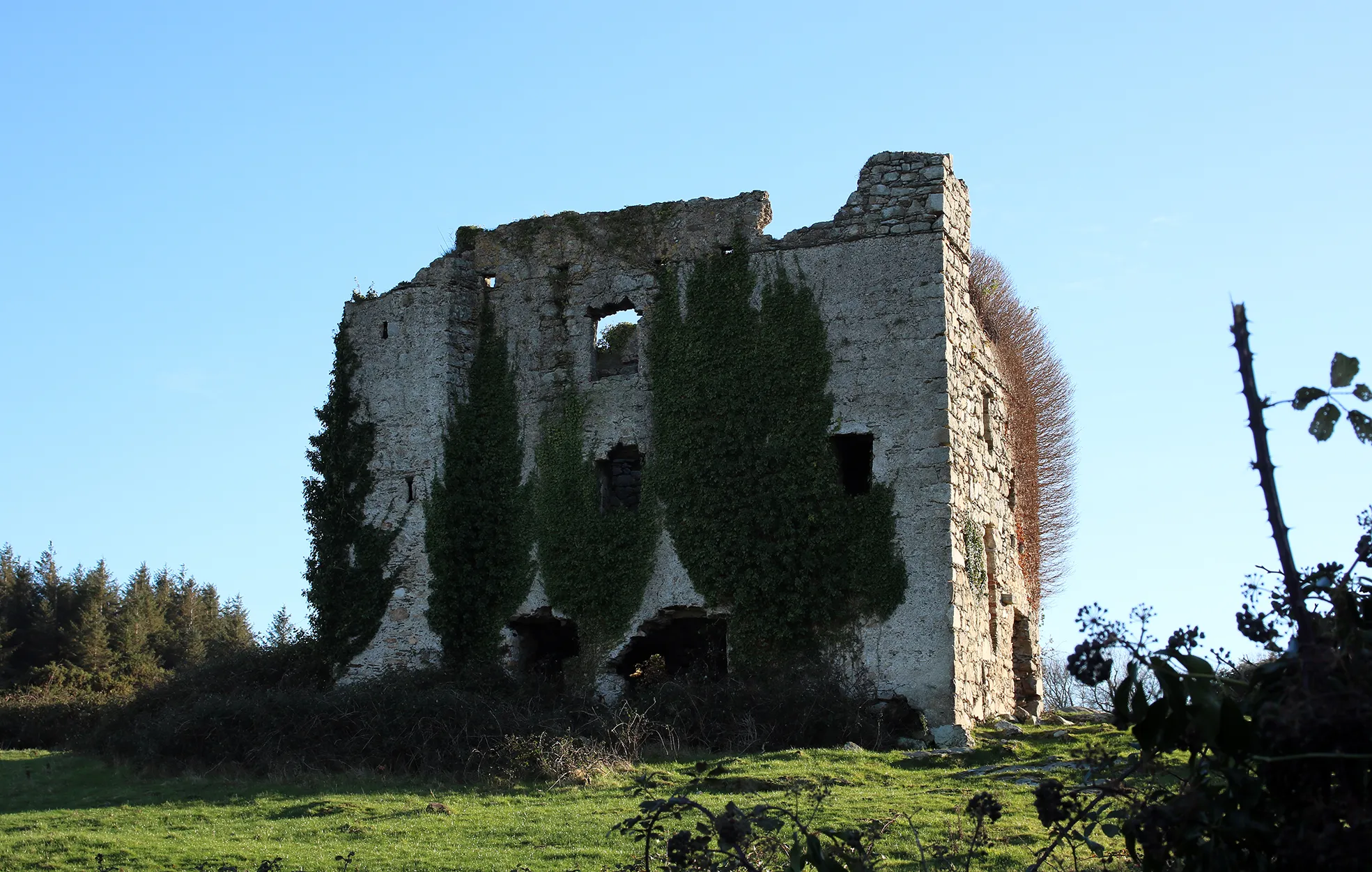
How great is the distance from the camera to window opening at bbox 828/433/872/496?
17.7 m

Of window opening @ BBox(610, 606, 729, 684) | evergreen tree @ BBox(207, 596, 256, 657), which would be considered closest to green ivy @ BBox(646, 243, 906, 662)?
window opening @ BBox(610, 606, 729, 684)

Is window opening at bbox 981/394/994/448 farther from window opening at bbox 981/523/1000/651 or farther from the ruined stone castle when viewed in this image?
window opening at bbox 981/523/1000/651

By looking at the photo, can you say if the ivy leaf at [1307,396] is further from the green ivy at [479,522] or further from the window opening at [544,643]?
the green ivy at [479,522]

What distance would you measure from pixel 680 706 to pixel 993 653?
4.70m

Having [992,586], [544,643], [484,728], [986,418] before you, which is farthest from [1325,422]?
[544,643]

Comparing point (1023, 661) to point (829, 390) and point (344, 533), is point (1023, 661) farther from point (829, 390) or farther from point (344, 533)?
point (344, 533)

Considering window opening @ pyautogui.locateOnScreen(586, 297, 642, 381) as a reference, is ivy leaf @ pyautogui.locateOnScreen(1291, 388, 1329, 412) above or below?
below

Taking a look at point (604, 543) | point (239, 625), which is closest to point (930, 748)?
point (604, 543)

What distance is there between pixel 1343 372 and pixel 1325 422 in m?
0.14

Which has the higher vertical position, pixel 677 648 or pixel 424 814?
pixel 677 648

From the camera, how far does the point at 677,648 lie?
19391 mm

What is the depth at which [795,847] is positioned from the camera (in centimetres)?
446

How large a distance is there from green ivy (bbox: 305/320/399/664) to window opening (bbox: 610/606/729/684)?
11.7 ft

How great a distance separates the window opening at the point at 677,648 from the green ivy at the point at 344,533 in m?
3.58
